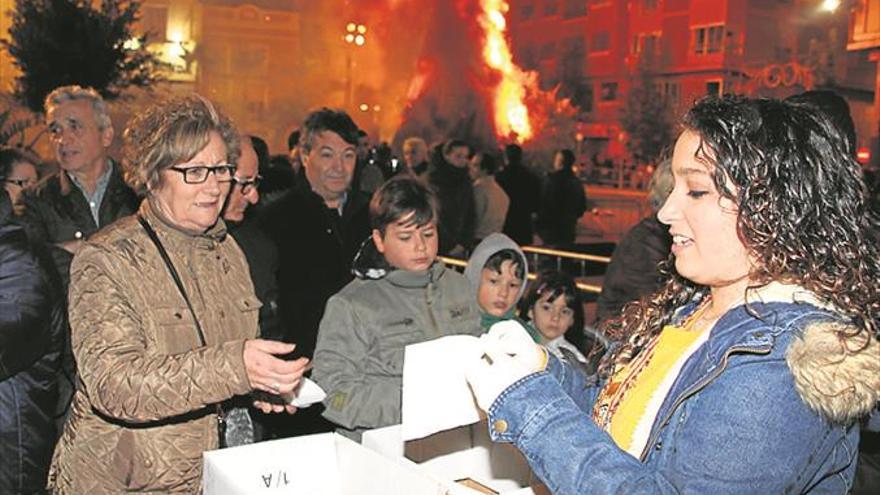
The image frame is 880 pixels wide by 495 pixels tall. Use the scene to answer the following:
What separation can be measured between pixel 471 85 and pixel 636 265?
1418cm

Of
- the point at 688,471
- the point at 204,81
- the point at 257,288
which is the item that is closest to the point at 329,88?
the point at 204,81

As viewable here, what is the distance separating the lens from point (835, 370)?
1.44 metres

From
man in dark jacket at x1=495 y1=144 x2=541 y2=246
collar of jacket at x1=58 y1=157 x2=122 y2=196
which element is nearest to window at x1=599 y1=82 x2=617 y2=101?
man in dark jacket at x1=495 y1=144 x2=541 y2=246

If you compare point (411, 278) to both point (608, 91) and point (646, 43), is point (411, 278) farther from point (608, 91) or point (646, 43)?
point (608, 91)

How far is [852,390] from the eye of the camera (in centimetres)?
144

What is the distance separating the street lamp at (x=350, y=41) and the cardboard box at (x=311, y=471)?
44.0ft

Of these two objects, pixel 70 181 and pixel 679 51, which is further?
pixel 679 51

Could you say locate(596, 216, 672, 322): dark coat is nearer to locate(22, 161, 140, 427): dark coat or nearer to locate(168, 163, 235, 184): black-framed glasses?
locate(168, 163, 235, 184): black-framed glasses

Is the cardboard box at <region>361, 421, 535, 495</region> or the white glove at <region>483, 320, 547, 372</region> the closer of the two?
the white glove at <region>483, 320, 547, 372</region>

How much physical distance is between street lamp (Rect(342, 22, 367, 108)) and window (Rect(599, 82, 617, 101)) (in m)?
4.24

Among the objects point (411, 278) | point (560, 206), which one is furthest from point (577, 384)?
point (560, 206)

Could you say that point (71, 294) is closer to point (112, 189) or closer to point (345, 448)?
point (345, 448)

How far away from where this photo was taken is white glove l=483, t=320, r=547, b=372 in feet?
5.49

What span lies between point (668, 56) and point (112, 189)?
10.4m
